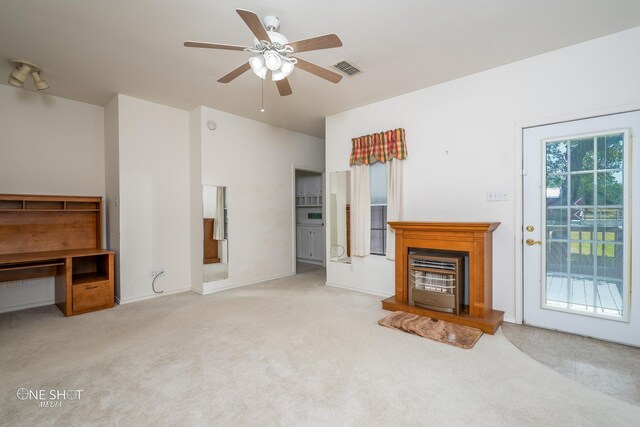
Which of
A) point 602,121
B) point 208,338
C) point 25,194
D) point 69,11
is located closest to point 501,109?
point 602,121

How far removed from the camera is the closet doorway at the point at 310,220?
262 inches

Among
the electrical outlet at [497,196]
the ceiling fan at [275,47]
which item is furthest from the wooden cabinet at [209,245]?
the electrical outlet at [497,196]

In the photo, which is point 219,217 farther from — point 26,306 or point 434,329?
point 434,329

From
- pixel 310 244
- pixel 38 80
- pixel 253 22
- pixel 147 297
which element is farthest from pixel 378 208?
pixel 38 80

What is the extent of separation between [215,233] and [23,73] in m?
2.64

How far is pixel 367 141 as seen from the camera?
4.11 meters

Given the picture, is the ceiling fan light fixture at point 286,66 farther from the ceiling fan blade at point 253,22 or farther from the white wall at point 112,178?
the white wall at point 112,178

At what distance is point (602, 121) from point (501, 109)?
82cm

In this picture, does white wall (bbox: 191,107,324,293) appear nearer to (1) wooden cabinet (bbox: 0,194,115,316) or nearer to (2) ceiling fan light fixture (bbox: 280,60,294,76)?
(1) wooden cabinet (bbox: 0,194,115,316)

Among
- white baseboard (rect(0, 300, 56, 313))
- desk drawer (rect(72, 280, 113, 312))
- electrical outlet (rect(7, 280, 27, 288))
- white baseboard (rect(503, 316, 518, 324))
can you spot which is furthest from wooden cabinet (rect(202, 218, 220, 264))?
white baseboard (rect(503, 316, 518, 324))

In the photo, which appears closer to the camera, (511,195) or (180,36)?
(180,36)

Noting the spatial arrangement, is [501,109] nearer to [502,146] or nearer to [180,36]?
[502,146]

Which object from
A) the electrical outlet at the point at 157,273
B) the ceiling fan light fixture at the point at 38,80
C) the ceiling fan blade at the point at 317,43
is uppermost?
the ceiling fan light fixture at the point at 38,80

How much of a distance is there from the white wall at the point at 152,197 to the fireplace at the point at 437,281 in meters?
3.28
